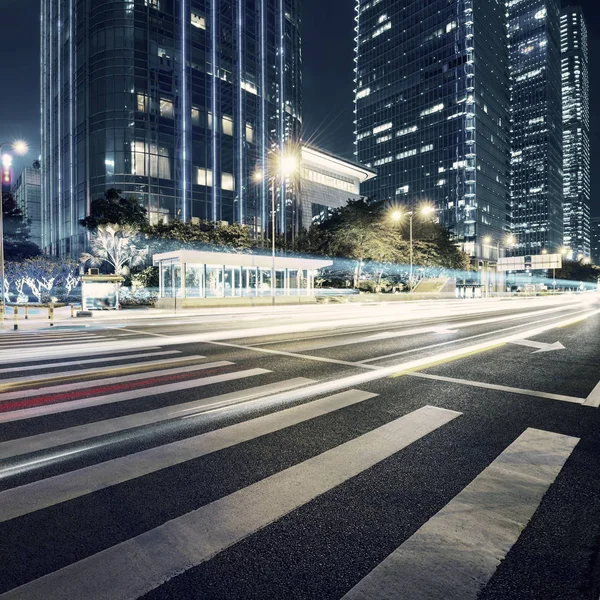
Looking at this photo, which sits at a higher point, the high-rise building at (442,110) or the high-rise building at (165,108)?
the high-rise building at (442,110)

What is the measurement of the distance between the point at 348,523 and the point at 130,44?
57.3 m

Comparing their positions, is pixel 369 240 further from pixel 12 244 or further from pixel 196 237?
pixel 12 244

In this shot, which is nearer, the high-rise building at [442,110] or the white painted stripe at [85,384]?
the white painted stripe at [85,384]

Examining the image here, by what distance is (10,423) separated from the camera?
455 cm

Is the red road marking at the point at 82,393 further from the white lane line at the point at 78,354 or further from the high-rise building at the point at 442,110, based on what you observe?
the high-rise building at the point at 442,110

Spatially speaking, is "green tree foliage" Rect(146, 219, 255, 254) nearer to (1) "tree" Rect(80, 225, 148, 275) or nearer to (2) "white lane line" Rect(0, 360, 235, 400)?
(1) "tree" Rect(80, 225, 148, 275)

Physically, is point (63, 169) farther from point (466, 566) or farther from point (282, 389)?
point (466, 566)

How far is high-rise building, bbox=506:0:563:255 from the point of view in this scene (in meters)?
166

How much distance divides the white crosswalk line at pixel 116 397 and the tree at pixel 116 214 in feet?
108

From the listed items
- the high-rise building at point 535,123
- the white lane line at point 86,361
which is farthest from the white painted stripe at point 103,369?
the high-rise building at point 535,123

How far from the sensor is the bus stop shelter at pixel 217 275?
29984mm

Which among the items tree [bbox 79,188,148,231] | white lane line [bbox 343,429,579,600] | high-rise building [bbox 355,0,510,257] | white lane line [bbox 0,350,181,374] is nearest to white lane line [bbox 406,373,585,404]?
white lane line [bbox 343,429,579,600]

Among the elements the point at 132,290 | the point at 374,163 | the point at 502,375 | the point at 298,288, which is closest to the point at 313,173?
the point at 298,288

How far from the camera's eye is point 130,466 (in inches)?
134
